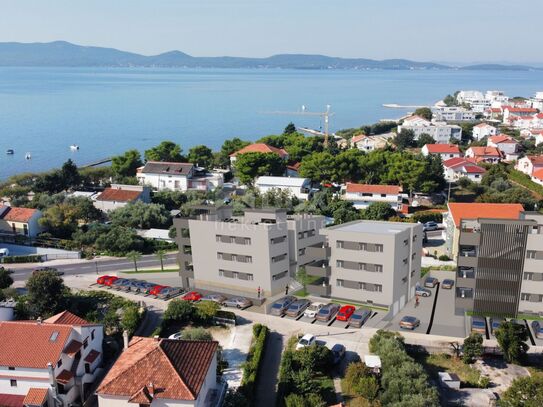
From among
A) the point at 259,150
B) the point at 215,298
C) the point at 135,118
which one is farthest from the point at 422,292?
the point at 135,118

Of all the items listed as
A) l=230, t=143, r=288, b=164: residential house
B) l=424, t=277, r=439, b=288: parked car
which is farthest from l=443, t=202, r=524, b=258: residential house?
l=230, t=143, r=288, b=164: residential house

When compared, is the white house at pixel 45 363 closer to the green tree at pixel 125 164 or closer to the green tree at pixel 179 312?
the green tree at pixel 179 312

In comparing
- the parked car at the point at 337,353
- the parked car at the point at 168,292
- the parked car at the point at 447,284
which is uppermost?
the parked car at the point at 337,353

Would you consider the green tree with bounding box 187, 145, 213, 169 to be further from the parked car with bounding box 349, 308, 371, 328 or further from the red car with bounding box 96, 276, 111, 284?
the parked car with bounding box 349, 308, 371, 328

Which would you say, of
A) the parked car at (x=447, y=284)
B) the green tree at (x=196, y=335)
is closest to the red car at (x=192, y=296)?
the green tree at (x=196, y=335)

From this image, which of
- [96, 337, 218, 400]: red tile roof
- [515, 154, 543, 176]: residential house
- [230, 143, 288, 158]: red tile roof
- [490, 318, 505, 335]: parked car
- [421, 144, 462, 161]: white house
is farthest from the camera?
[421, 144, 462, 161]: white house

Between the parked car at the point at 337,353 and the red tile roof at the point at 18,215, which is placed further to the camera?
the red tile roof at the point at 18,215
